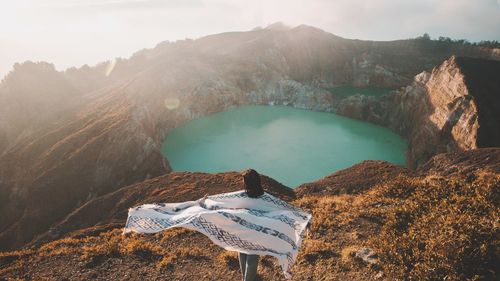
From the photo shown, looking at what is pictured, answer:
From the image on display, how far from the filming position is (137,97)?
7450 centimetres

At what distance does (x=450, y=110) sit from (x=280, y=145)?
29.8m

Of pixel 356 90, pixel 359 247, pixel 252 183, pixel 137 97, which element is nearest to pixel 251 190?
pixel 252 183

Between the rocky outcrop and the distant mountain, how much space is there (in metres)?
34.2

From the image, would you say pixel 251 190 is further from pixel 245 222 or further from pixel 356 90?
pixel 356 90

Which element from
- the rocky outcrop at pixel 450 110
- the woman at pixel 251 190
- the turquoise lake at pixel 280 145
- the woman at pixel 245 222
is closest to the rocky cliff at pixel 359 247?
the woman at pixel 251 190

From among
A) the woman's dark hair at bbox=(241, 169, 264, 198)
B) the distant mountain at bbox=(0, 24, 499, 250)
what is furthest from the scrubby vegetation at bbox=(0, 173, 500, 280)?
the distant mountain at bbox=(0, 24, 499, 250)

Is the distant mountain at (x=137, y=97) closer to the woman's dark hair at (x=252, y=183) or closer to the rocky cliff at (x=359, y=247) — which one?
the rocky cliff at (x=359, y=247)

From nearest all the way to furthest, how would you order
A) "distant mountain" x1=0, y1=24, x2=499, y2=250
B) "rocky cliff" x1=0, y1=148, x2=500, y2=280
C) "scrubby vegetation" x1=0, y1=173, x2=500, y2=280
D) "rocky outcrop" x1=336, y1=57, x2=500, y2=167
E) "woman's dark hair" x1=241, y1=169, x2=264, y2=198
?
"woman's dark hair" x1=241, y1=169, x2=264, y2=198 → "scrubby vegetation" x1=0, y1=173, x2=500, y2=280 → "rocky cliff" x1=0, y1=148, x2=500, y2=280 → "distant mountain" x1=0, y1=24, x2=499, y2=250 → "rocky outcrop" x1=336, y1=57, x2=500, y2=167

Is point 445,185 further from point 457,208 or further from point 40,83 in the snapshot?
point 40,83

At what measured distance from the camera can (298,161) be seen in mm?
58969

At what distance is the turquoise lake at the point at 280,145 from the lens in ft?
186

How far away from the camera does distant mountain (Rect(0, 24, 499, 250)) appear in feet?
150

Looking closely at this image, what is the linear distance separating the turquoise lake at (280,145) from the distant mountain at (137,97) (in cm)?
591

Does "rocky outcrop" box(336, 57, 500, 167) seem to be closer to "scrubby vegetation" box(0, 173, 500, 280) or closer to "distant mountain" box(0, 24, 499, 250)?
"scrubby vegetation" box(0, 173, 500, 280)
